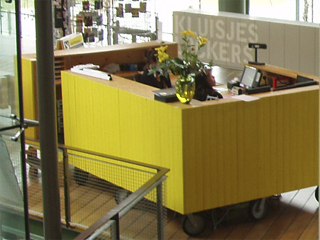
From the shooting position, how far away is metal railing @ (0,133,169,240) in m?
6.66

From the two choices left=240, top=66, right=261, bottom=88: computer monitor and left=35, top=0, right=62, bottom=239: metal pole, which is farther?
left=240, top=66, right=261, bottom=88: computer monitor

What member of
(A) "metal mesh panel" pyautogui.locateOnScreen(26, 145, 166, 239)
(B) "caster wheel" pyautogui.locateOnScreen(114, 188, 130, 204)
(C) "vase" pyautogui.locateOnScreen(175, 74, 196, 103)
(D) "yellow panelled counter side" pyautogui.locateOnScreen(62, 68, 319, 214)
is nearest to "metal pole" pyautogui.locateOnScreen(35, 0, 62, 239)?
(A) "metal mesh panel" pyautogui.locateOnScreen(26, 145, 166, 239)

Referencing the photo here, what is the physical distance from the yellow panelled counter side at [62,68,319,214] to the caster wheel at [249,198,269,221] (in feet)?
→ 0.83

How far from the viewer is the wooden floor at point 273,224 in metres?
7.99

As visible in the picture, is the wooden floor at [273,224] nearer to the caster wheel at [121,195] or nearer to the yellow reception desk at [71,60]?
the caster wheel at [121,195]

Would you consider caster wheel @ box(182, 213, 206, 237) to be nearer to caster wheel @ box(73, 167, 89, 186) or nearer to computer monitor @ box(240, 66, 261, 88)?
caster wheel @ box(73, 167, 89, 186)

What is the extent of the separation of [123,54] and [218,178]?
3.62 m

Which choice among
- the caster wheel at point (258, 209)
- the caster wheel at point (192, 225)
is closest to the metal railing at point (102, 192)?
the caster wheel at point (192, 225)

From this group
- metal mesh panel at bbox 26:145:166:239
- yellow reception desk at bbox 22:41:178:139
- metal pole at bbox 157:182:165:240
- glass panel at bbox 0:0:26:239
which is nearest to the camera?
glass panel at bbox 0:0:26:239

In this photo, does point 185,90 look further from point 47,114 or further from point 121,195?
point 47,114

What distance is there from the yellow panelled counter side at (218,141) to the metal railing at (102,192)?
247mm

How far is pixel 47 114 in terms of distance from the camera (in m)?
5.68

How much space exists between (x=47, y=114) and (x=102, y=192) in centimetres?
336

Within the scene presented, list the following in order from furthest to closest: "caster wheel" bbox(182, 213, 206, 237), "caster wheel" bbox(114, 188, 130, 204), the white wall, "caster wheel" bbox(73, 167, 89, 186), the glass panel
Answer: the white wall → "caster wheel" bbox(73, 167, 89, 186) → "caster wheel" bbox(114, 188, 130, 204) → "caster wheel" bbox(182, 213, 206, 237) → the glass panel
